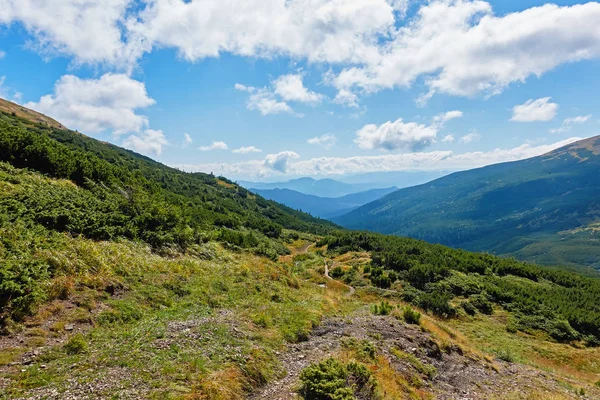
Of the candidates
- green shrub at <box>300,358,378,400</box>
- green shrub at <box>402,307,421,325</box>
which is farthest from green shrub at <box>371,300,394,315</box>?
green shrub at <box>300,358,378,400</box>

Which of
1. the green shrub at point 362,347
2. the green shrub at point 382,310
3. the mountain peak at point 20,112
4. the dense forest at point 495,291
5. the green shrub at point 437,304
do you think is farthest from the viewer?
the mountain peak at point 20,112

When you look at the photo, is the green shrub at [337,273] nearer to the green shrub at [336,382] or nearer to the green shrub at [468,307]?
the green shrub at [468,307]

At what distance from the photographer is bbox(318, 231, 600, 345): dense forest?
2909 centimetres

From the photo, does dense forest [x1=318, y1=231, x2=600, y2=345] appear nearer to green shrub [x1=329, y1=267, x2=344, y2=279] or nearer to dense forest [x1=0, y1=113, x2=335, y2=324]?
green shrub [x1=329, y1=267, x2=344, y2=279]

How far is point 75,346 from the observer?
29.2 feet

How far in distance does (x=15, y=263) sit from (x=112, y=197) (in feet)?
45.4

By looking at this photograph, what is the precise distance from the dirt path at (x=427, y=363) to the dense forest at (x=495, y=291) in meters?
14.3

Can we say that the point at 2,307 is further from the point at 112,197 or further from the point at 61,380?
the point at 112,197

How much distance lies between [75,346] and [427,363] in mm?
14099

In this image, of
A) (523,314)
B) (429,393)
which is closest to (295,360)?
(429,393)

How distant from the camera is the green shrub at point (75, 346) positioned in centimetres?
883

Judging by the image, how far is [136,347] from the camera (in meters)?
9.43

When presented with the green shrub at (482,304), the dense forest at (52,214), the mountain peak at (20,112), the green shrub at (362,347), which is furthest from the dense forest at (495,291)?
the mountain peak at (20,112)

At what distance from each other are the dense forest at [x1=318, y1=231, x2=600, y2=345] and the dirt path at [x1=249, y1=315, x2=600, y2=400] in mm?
14282
